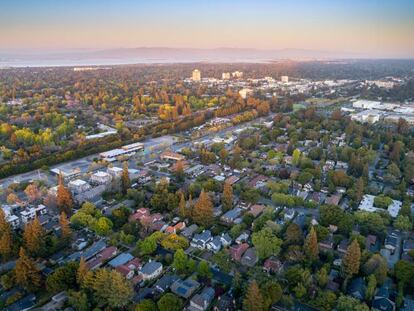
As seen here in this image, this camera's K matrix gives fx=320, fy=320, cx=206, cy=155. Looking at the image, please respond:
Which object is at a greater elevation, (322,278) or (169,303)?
(169,303)

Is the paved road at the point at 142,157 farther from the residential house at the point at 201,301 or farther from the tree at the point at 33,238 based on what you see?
the residential house at the point at 201,301

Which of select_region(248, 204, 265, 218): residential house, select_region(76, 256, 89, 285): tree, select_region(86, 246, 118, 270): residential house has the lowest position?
select_region(86, 246, 118, 270): residential house

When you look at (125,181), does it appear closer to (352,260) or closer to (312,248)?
(312,248)

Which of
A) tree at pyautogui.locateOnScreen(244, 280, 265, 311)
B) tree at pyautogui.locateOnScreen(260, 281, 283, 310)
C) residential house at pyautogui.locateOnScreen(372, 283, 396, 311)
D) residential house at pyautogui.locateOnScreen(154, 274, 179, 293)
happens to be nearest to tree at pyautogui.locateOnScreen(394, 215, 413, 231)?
residential house at pyautogui.locateOnScreen(372, 283, 396, 311)

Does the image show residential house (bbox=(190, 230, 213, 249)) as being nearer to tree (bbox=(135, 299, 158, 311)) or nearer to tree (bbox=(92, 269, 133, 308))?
tree (bbox=(92, 269, 133, 308))

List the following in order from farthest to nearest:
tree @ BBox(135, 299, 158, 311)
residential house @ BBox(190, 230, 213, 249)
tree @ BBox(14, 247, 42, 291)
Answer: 1. residential house @ BBox(190, 230, 213, 249)
2. tree @ BBox(14, 247, 42, 291)
3. tree @ BBox(135, 299, 158, 311)

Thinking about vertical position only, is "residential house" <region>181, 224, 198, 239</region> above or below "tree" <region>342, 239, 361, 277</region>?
below

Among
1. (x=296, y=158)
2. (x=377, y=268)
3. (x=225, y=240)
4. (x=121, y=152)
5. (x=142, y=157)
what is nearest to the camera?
(x=377, y=268)

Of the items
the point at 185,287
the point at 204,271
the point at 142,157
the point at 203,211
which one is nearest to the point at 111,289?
the point at 185,287
